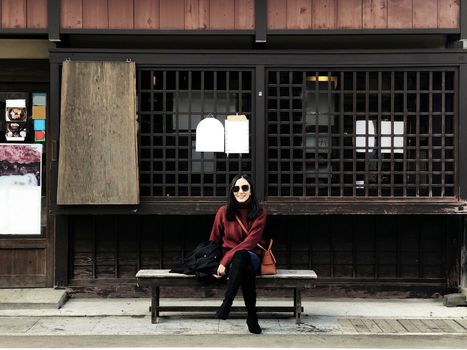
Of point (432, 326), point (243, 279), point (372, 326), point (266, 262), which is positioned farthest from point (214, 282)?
point (432, 326)

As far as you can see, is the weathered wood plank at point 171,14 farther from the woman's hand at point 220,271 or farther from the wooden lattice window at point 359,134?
the woman's hand at point 220,271

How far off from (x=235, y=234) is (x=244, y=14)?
266 cm

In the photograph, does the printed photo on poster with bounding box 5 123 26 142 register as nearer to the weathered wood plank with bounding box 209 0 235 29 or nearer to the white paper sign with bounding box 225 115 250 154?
the white paper sign with bounding box 225 115 250 154

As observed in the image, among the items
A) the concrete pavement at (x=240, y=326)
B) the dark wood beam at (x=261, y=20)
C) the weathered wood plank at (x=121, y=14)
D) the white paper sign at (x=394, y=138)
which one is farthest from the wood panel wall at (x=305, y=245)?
the weathered wood plank at (x=121, y=14)

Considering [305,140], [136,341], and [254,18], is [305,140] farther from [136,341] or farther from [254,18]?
[136,341]

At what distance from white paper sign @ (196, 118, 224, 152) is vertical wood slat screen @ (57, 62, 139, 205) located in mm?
819

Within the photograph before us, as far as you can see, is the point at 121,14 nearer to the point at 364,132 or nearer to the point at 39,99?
the point at 39,99

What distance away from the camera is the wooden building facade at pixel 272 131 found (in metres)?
8.23

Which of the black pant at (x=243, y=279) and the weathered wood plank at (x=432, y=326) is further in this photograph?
the weathered wood plank at (x=432, y=326)

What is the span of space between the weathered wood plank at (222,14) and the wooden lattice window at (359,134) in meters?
0.85

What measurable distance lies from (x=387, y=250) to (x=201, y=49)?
3.48 meters

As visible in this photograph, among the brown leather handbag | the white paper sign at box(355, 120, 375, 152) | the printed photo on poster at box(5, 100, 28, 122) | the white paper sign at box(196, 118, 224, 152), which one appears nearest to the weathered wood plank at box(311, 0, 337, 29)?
the white paper sign at box(355, 120, 375, 152)

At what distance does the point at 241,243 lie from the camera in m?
7.50

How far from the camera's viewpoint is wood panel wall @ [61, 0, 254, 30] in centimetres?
827
